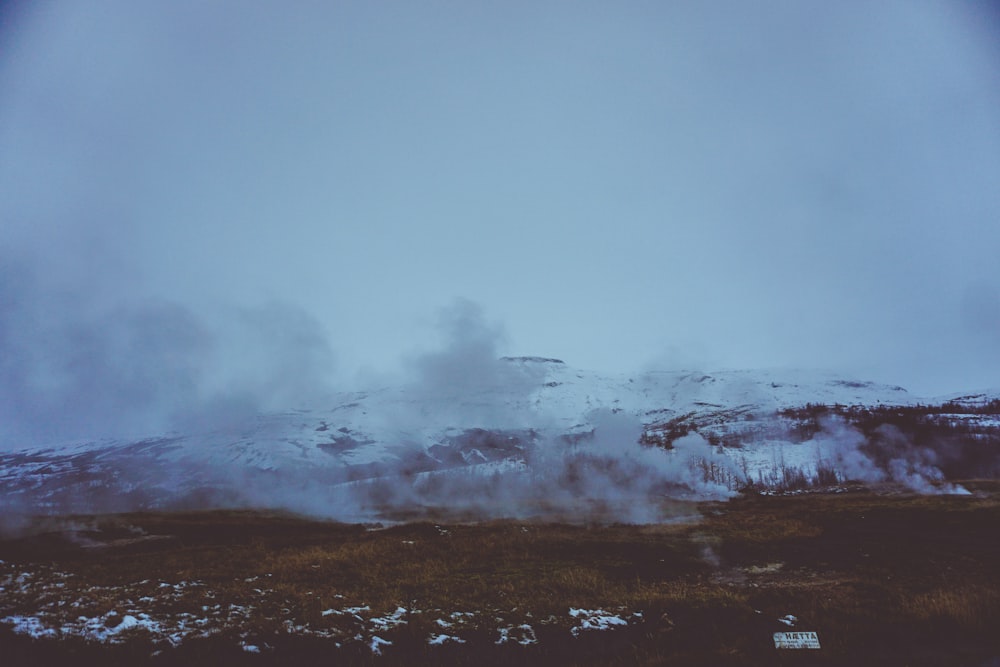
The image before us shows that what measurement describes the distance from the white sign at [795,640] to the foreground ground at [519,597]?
0.24m

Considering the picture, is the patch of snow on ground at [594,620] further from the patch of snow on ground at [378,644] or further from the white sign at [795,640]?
the patch of snow on ground at [378,644]

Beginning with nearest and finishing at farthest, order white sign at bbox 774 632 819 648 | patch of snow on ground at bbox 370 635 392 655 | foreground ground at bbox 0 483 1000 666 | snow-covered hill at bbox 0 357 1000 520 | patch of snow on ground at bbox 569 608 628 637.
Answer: white sign at bbox 774 632 819 648 < foreground ground at bbox 0 483 1000 666 < patch of snow on ground at bbox 370 635 392 655 < patch of snow on ground at bbox 569 608 628 637 < snow-covered hill at bbox 0 357 1000 520

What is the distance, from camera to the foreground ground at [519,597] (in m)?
16.6

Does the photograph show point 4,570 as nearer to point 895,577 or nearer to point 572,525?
point 572,525

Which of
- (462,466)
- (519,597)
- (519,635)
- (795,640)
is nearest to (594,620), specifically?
(519,635)

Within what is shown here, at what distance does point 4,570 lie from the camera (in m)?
28.2

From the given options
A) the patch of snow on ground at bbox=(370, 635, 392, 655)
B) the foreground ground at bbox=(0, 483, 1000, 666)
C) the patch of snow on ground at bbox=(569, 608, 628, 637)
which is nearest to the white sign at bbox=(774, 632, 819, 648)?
the foreground ground at bbox=(0, 483, 1000, 666)

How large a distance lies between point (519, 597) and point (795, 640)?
1100cm

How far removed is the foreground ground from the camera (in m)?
16.6

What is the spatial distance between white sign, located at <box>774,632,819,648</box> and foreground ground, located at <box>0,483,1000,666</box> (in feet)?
0.79

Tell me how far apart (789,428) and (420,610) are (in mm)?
155589

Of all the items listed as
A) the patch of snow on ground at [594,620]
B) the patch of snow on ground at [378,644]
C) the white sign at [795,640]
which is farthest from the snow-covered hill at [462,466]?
the patch of snow on ground at [378,644]

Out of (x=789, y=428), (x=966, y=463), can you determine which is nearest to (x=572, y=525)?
(x=966, y=463)

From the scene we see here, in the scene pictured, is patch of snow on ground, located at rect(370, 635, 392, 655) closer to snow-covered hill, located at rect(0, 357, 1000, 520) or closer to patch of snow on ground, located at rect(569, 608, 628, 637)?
patch of snow on ground, located at rect(569, 608, 628, 637)
